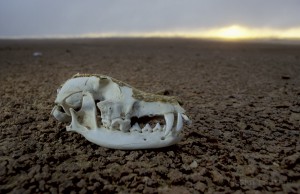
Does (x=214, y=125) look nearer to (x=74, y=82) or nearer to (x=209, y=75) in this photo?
(x=74, y=82)

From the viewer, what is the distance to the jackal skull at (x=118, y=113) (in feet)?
6.72

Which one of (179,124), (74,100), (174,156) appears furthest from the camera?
(74,100)

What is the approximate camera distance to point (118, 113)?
2105 millimetres

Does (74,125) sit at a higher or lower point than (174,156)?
higher

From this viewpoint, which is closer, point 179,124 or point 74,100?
point 179,124

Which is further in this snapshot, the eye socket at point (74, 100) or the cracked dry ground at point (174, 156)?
the eye socket at point (74, 100)

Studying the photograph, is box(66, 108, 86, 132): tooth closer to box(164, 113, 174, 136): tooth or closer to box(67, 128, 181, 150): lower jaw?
box(67, 128, 181, 150): lower jaw

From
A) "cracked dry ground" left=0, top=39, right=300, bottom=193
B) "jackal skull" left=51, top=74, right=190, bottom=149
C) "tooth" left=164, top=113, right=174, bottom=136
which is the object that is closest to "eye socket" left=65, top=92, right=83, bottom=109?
"jackal skull" left=51, top=74, right=190, bottom=149

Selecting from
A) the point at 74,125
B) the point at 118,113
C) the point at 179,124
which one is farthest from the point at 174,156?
the point at 74,125

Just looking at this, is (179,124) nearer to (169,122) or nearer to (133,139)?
(169,122)

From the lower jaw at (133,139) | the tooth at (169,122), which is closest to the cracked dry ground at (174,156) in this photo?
the lower jaw at (133,139)

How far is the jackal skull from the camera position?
205 centimetres

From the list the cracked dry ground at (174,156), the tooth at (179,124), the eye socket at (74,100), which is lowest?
the cracked dry ground at (174,156)

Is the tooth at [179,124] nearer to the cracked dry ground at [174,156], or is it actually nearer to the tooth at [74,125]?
the cracked dry ground at [174,156]
